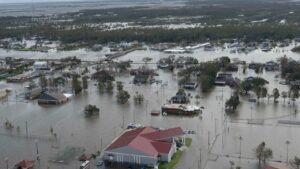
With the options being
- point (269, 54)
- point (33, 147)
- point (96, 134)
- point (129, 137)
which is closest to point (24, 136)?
point (33, 147)

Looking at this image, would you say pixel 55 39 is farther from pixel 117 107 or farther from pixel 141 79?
pixel 117 107

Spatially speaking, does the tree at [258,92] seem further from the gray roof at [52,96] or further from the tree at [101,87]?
the gray roof at [52,96]

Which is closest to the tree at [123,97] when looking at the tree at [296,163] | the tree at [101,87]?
the tree at [101,87]

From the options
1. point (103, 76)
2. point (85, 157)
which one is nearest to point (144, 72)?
point (103, 76)

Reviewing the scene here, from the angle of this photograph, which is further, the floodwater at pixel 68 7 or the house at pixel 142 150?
the floodwater at pixel 68 7

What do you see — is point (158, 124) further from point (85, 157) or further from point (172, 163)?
point (85, 157)

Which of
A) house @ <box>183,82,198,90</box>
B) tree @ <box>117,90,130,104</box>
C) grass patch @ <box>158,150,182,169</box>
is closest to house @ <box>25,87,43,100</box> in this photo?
tree @ <box>117,90,130,104</box>
